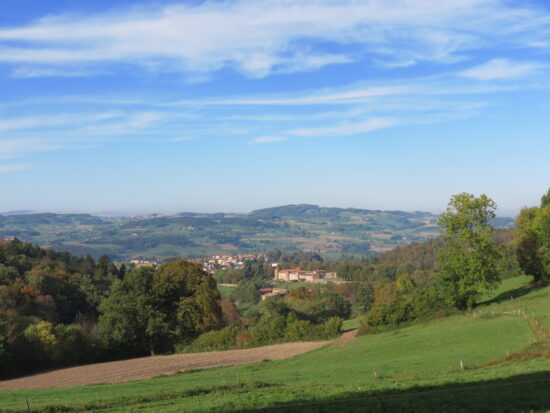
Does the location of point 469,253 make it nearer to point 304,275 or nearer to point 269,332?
point 269,332

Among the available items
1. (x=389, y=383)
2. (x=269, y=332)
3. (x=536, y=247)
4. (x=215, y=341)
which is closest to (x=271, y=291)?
(x=269, y=332)

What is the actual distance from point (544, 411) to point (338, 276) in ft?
484

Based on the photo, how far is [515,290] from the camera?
5359 centimetres

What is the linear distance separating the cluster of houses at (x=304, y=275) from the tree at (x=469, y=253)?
110308mm

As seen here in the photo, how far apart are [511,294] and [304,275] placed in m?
119

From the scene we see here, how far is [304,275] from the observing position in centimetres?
16762

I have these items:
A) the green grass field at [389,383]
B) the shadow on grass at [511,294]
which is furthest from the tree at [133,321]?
the shadow on grass at [511,294]

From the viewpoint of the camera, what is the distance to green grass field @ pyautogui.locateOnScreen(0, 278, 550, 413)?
14.5m

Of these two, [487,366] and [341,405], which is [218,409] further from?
[487,366]

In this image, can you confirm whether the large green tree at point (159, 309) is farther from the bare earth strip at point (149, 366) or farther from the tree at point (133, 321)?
the bare earth strip at point (149, 366)

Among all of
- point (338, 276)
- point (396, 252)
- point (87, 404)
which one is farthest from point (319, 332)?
point (396, 252)

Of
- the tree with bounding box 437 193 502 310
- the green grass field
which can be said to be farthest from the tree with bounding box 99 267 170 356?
the tree with bounding box 437 193 502 310

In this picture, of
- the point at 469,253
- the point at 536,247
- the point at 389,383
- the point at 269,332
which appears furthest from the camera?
the point at 536,247

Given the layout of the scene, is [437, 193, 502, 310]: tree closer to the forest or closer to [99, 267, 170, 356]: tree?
the forest
